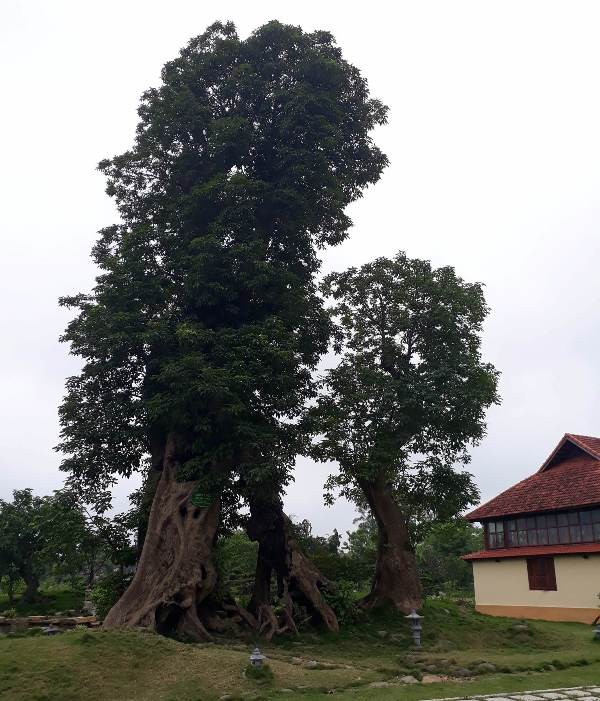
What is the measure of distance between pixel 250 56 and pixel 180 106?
3887 millimetres

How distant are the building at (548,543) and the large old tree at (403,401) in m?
7.52

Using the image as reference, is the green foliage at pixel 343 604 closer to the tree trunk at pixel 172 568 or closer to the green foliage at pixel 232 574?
the green foliage at pixel 232 574

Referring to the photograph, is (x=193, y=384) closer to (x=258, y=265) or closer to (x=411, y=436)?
(x=258, y=265)

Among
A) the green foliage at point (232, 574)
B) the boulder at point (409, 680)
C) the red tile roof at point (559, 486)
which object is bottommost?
the boulder at point (409, 680)

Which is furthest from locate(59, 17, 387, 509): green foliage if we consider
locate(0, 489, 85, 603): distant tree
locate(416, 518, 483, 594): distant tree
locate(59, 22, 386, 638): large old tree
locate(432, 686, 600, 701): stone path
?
locate(416, 518, 483, 594): distant tree

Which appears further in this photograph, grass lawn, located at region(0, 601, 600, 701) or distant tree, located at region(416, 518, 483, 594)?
distant tree, located at region(416, 518, 483, 594)

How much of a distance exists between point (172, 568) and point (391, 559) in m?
8.84

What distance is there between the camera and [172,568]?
19594mm

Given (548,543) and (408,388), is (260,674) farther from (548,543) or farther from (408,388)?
(548,543)

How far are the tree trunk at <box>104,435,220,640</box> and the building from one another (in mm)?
16854

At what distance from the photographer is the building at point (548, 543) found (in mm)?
27953

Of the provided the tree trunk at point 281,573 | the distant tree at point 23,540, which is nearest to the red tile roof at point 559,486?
the tree trunk at point 281,573

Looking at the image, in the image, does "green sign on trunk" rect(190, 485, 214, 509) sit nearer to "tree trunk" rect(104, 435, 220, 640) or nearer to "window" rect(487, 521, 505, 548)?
"tree trunk" rect(104, 435, 220, 640)

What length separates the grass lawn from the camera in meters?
12.2
